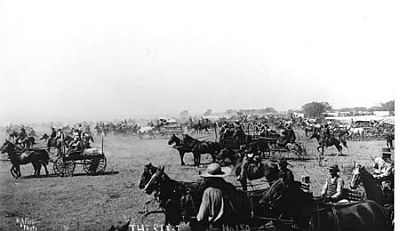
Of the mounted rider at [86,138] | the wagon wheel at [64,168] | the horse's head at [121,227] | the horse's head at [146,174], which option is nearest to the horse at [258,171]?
the horse's head at [146,174]

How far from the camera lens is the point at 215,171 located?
14.5ft

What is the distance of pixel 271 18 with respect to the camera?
4496 mm

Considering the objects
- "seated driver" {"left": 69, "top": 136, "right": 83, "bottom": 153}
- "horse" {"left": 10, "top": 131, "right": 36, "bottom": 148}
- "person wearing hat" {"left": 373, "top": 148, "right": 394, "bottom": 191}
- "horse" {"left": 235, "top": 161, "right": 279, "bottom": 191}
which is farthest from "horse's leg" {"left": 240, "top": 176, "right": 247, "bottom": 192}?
"horse" {"left": 10, "top": 131, "right": 36, "bottom": 148}

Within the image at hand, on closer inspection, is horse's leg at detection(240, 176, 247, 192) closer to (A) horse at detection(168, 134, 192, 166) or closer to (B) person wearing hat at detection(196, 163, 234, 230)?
(B) person wearing hat at detection(196, 163, 234, 230)

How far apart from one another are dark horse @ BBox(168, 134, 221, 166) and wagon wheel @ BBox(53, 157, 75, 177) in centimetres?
101

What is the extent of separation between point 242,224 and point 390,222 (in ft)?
4.85

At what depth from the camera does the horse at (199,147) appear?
455 cm

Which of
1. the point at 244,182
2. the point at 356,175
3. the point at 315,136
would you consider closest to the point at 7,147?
the point at 244,182

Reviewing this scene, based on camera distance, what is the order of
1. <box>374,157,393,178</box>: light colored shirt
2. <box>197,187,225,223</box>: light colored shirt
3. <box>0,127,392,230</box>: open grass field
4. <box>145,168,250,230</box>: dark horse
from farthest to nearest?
1. <box>374,157,393,178</box>: light colored shirt
2. <box>0,127,392,230</box>: open grass field
3. <box>145,168,250,230</box>: dark horse
4. <box>197,187,225,223</box>: light colored shirt

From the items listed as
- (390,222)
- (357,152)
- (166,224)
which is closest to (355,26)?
(357,152)

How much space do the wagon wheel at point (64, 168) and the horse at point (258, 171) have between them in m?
1.64

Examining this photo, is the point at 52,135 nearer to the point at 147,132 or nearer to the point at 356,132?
the point at 147,132

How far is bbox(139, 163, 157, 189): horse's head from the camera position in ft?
15.1

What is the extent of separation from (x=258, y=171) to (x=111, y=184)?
4.79 ft
